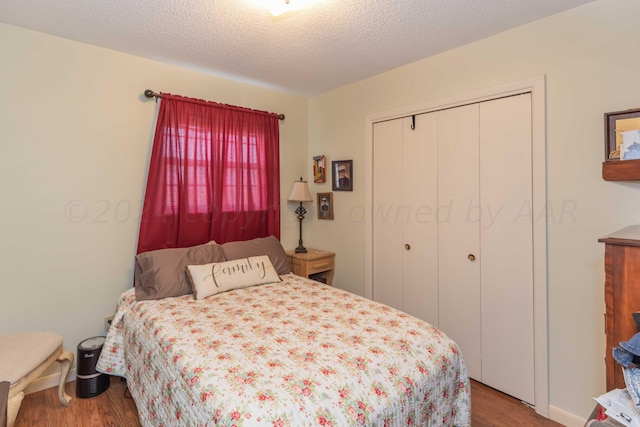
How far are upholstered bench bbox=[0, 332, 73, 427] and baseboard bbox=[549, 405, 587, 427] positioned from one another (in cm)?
295

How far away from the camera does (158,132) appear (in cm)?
260

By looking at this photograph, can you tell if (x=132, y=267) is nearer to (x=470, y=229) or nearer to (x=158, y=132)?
(x=158, y=132)

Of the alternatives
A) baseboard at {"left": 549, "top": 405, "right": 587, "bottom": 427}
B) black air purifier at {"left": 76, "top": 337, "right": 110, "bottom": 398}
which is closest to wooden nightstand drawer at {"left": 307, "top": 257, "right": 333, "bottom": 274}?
black air purifier at {"left": 76, "top": 337, "right": 110, "bottom": 398}

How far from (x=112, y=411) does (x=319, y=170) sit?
2586 mm

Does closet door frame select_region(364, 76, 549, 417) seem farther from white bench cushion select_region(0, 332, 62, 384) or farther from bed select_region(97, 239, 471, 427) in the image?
white bench cushion select_region(0, 332, 62, 384)

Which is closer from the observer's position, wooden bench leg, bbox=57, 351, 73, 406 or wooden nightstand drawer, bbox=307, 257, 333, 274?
wooden bench leg, bbox=57, 351, 73, 406

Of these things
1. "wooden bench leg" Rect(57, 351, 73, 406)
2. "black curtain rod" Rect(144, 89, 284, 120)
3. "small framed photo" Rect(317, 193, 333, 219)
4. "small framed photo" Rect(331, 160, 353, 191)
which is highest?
"black curtain rod" Rect(144, 89, 284, 120)

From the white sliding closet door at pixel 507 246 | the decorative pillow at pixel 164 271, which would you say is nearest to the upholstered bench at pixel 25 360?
the decorative pillow at pixel 164 271

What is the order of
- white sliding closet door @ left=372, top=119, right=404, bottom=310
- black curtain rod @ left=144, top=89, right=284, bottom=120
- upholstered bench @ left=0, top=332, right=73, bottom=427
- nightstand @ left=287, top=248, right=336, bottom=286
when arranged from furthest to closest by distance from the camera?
1. nightstand @ left=287, top=248, right=336, bottom=286
2. white sliding closet door @ left=372, top=119, right=404, bottom=310
3. black curtain rod @ left=144, top=89, right=284, bottom=120
4. upholstered bench @ left=0, top=332, right=73, bottom=427

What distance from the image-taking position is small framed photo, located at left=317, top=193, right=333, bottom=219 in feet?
11.2

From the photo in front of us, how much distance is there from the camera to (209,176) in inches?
113

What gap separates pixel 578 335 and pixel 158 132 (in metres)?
3.15

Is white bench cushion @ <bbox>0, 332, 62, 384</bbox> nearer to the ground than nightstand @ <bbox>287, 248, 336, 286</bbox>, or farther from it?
nearer to the ground

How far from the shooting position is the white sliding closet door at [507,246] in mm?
2113
